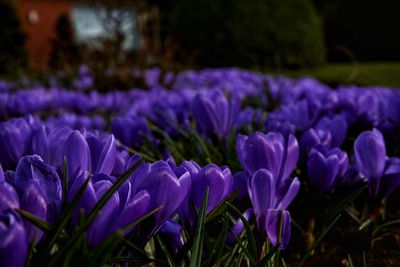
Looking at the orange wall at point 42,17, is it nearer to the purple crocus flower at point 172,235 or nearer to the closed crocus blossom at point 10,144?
the closed crocus blossom at point 10,144

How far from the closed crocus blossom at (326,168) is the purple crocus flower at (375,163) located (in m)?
0.04

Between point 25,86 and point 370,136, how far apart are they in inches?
198

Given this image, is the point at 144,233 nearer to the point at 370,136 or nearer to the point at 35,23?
the point at 370,136

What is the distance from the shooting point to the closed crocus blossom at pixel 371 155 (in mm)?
1261

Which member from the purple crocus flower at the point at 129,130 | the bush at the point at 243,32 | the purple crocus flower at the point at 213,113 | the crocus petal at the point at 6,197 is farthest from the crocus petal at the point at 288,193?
the bush at the point at 243,32

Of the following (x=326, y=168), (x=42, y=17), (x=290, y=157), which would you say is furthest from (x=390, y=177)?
(x=42, y=17)

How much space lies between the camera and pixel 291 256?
1349mm

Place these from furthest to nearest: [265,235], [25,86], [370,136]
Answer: [25,86]
[370,136]
[265,235]

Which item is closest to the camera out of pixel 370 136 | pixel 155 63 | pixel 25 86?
pixel 370 136

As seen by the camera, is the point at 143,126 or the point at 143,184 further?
the point at 143,126

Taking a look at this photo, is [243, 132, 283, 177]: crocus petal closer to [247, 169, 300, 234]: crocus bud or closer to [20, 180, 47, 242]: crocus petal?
[247, 169, 300, 234]: crocus bud

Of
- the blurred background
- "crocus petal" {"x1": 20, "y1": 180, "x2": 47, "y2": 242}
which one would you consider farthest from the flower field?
the blurred background

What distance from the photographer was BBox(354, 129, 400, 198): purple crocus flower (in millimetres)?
1263

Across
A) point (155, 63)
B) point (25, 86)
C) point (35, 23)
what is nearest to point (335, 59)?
point (35, 23)
